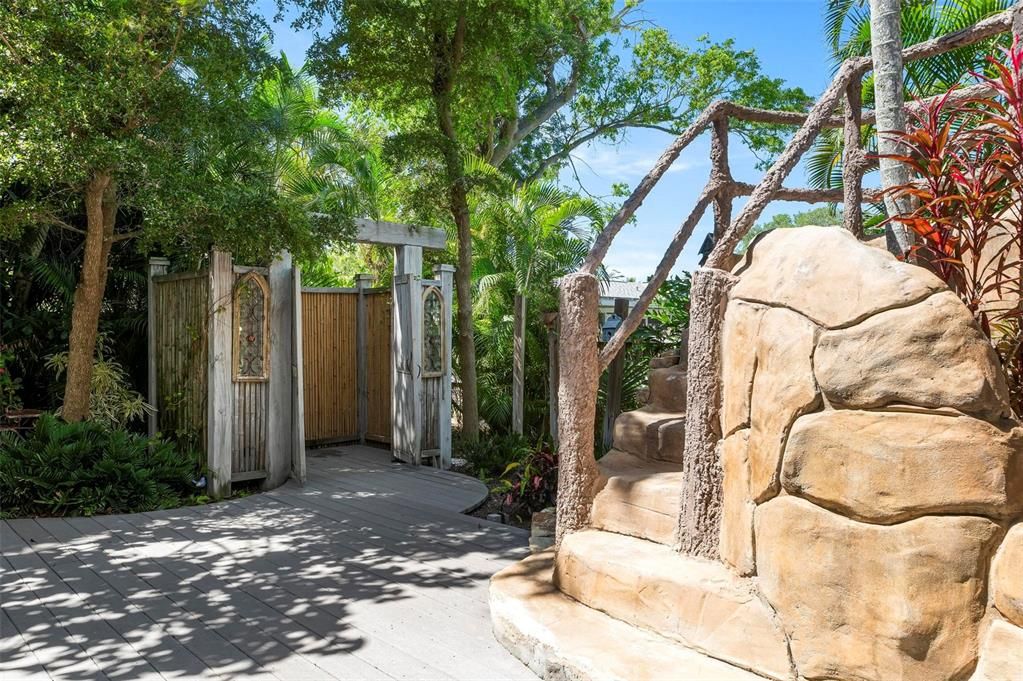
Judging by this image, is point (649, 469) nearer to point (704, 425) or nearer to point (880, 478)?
point (704, 425)

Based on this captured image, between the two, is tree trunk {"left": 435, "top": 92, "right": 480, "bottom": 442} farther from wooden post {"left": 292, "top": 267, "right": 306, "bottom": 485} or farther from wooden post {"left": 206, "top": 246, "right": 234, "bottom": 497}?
wooden post {"left": 206, "top": 246, "right": 234, "bottom": 497}

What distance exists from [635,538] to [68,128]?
522 centimetres

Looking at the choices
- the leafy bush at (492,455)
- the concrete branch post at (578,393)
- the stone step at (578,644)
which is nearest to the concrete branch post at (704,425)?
the stone step at (578,644)

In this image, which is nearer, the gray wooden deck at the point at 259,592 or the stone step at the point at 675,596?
the stone step at the point at 675,596

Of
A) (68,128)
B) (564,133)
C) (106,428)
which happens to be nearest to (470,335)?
(106,428)

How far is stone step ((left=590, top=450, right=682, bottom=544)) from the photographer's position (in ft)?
12.0

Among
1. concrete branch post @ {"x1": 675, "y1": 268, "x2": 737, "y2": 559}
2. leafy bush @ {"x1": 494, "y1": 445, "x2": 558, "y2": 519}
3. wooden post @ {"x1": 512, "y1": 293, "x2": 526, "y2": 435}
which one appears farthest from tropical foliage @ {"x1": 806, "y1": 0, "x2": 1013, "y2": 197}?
concrete branch post @ {"x1": 675, "y1": 268, "x2": 737, "y2": 559}

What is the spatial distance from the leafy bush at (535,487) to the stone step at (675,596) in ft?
7.24

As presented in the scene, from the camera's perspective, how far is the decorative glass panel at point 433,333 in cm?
845

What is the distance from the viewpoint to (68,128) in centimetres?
607

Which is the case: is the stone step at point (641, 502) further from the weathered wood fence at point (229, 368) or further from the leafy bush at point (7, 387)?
the leafy bush at point (7, 387)

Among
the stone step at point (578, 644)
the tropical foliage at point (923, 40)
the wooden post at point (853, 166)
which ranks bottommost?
the stone step at point (578, 644)

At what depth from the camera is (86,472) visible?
248 inches

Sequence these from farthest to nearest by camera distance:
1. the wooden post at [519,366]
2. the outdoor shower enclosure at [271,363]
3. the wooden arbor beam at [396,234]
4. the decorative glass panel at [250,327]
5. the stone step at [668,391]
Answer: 1. the wooden post at [519,366]
2. the wooden arbor beam at [396,234]
3. the decorative glass panel at [250,327]
4. the outdoor shower enclosure at [271,363]
5. the stone step at [668,391]
